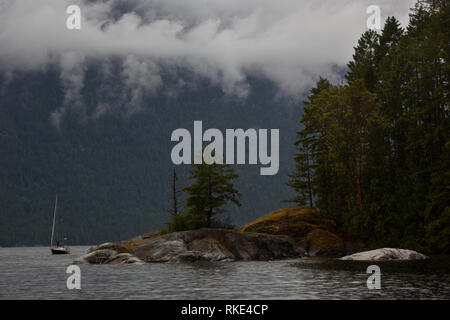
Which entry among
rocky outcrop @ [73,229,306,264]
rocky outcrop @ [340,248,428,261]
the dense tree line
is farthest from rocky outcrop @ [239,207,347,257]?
rocky outcrop @ [340,248,428,261]

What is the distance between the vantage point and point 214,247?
48.8 meters

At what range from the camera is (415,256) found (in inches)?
1692

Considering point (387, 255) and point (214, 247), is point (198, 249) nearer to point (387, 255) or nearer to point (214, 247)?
point (214, 247)

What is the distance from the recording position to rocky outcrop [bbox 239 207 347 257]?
5547cm

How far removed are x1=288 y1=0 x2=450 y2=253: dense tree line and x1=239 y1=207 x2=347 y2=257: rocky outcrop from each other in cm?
190

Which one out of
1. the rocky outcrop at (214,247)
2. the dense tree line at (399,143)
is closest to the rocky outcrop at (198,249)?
the rocky outcrop at (214,247)

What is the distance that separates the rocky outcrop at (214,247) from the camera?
47.6m

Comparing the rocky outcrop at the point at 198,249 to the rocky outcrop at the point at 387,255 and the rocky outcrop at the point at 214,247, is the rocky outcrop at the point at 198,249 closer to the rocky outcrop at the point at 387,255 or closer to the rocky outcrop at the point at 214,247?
the rocky outcrop at the point at 214,247

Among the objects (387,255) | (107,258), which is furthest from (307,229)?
(107,258)

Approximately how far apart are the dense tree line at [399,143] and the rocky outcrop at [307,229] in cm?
190

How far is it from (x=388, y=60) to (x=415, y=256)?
25.7 metres

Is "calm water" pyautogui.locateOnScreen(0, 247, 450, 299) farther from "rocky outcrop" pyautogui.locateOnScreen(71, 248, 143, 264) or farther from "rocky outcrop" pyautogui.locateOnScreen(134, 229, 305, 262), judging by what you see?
"rocky outcrop" pyautogui.locateOnScreen(134, 229, 305, 262)
